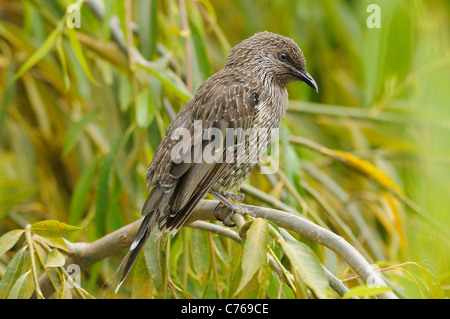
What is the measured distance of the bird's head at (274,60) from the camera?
8.52ft

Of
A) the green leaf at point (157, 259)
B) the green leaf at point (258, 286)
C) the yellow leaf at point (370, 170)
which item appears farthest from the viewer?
the yellow leaf at point (370, 170)

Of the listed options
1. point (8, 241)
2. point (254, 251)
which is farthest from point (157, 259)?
point (254, 251)

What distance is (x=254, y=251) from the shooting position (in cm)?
150

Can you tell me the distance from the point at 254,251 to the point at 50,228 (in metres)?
0.68

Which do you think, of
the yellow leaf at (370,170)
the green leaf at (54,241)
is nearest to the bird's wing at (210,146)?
the green leaf at (54,241)

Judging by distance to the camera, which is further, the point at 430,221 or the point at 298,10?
the point at 298,10

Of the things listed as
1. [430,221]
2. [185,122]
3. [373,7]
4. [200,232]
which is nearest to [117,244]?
[200,232]

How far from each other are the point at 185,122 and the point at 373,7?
949 mm

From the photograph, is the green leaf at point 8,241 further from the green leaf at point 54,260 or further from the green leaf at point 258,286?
the green leaf at point 258,286

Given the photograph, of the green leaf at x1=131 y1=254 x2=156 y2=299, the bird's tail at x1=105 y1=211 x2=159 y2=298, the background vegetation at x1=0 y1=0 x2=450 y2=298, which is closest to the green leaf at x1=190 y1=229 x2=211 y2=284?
the background vegetation at x1=0 y1=0 x2=450 y2=298

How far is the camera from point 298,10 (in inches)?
164

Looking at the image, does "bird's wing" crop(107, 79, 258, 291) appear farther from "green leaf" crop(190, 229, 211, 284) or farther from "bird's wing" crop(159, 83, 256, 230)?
"green leaf" crop(190, 229, 211, 284)

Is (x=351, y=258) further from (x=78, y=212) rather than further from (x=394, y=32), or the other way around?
(x=78, y=212)

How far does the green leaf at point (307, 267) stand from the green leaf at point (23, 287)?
0.74 m
